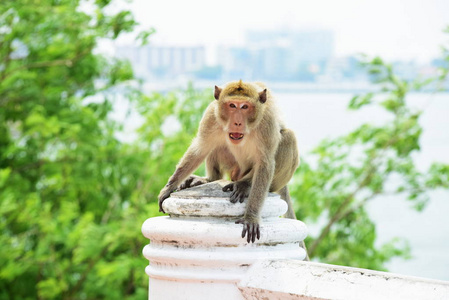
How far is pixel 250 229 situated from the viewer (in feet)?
7.78

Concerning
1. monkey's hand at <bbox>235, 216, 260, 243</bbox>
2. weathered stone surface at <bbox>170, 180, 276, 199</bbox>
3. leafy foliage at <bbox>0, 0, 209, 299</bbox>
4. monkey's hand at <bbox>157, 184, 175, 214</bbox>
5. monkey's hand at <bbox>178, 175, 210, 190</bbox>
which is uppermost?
weathered stone surface at <bbox>170, 180, 276, 199</bbox>

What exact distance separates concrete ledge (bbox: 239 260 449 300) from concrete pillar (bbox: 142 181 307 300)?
64 mm

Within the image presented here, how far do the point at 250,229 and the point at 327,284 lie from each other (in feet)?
1.31

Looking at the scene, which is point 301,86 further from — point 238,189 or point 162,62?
point 238,189

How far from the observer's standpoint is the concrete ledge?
1.91 metres

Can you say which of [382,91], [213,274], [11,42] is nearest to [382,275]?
[213,274]

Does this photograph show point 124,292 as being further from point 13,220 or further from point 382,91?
point 382,91

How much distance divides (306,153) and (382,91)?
1.19 m

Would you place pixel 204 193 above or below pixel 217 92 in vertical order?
above

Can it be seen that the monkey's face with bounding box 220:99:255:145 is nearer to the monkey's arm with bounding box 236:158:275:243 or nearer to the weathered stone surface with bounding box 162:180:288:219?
the monkey's arm with bounding box 236:158:275:243

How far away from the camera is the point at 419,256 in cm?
922

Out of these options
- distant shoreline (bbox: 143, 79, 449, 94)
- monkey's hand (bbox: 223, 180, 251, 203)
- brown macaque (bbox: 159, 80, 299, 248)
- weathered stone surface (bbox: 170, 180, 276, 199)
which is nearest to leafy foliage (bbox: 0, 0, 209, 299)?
distant shoreline (bbox: 143, 79, 449, 94)

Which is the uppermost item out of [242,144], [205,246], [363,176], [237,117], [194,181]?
[205,246]

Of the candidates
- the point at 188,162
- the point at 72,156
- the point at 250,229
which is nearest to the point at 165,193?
the point at 188,162
